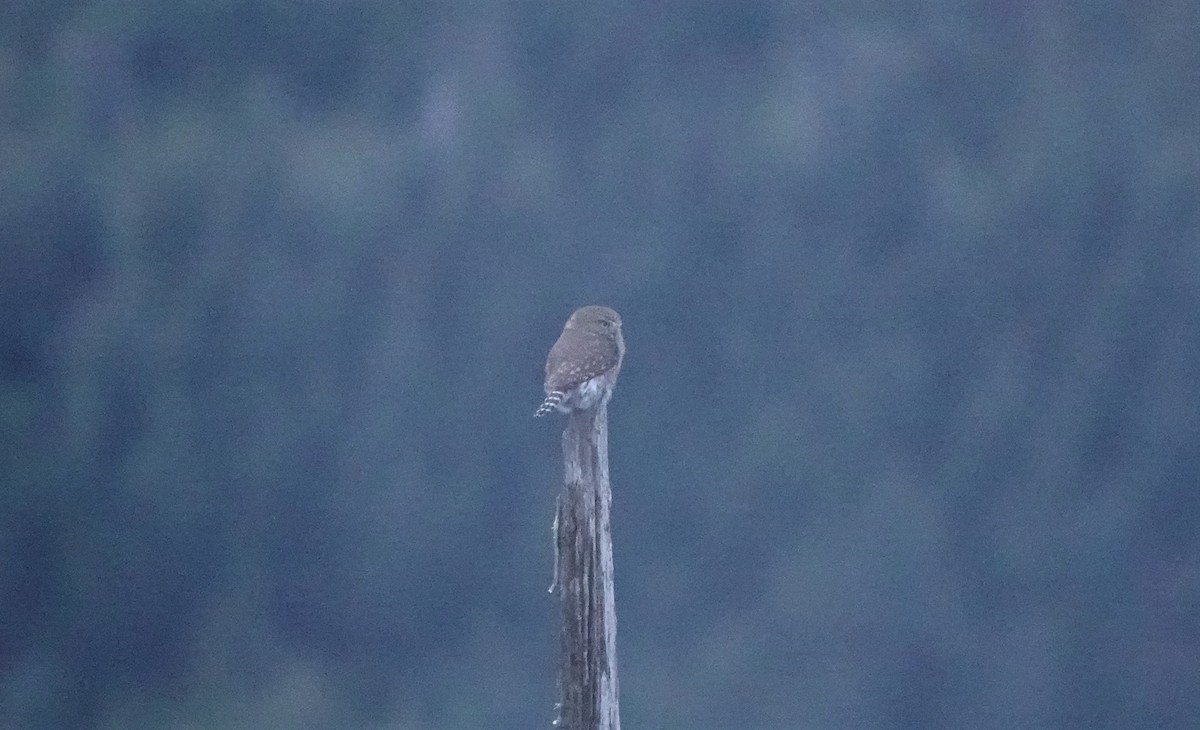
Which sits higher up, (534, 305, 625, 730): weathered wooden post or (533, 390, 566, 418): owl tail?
(533, 390, 566, 418): owl tail

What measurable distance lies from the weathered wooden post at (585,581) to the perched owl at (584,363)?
0.30 metres

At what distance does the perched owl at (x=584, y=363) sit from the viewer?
454 cm

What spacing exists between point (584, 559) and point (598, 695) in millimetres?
457

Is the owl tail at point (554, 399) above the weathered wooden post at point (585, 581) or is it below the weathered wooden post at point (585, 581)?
above

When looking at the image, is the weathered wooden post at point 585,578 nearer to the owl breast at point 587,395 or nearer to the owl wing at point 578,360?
the owl breast at point 587,395

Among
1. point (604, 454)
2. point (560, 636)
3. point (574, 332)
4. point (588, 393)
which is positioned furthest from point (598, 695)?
point (574, 332)

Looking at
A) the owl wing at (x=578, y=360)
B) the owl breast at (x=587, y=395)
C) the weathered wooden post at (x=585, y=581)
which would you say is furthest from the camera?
the owl wing at (x=578, y=360)

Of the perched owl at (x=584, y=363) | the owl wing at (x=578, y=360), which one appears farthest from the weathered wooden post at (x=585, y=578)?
the owl wing at (x=578, y=360)

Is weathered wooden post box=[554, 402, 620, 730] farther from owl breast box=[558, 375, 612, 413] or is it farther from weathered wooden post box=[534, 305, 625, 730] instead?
owl breast box=[558, 375, 612, 413]

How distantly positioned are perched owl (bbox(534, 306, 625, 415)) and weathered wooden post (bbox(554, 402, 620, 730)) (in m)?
0.30

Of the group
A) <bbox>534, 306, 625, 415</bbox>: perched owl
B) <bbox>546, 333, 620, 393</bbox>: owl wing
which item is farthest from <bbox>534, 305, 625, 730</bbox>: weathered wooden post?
<bbox>546, 333, 620, 393</bbox>: owl wing

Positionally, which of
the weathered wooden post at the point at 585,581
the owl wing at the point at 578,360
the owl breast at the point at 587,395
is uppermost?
the owl wing at the point at 578,360

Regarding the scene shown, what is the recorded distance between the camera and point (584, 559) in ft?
12.6

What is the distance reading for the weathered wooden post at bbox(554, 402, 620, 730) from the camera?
3.82 metres
